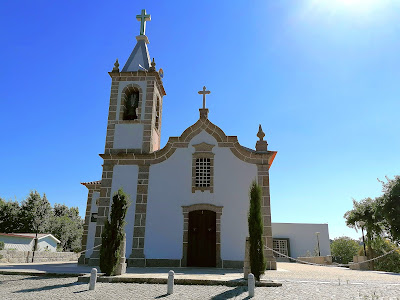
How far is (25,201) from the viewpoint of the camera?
4222 centimetres

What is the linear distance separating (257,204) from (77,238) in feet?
139

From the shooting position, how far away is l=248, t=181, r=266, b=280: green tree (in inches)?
354

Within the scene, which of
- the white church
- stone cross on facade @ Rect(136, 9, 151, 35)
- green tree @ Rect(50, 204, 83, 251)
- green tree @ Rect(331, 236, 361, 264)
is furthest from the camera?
green tree @ Rect(50, 204, 83, 251)

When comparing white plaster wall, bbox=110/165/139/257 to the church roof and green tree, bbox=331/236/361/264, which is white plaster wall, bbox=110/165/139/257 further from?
green tree, bbox=331/236/361/264

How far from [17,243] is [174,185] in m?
20.0

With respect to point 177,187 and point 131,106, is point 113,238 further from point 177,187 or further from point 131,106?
point 131,106

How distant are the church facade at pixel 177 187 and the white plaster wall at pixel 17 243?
553 inches

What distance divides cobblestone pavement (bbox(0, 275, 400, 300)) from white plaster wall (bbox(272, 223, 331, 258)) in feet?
69.4

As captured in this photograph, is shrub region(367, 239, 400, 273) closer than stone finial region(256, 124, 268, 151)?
No

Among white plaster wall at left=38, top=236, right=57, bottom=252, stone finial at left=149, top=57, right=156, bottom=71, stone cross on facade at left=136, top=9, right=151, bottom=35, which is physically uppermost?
stone cross on facade at left=136, top=9, right=151, bottom=35

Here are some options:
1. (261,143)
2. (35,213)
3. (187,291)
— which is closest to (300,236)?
(261,143)

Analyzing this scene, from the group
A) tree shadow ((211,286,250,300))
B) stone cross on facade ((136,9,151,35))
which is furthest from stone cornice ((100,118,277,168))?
tree shadow ((211,286,250,300))

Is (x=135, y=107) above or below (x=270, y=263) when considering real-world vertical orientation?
above

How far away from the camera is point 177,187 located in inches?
590
